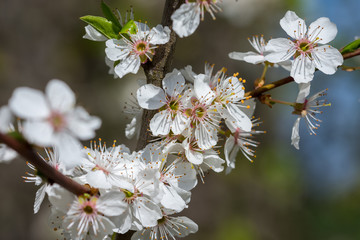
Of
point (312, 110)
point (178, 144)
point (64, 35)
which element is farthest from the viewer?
point (64, 35)

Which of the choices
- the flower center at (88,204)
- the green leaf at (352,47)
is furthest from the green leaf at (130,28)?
the green leaf at (352,47)

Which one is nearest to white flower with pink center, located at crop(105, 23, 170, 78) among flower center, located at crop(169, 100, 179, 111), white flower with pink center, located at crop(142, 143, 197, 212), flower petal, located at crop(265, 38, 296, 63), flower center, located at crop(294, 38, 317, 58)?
flower center, located at crop(169, 100, 179, 111)

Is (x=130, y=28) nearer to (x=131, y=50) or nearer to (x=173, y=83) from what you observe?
(x=131, y=50)

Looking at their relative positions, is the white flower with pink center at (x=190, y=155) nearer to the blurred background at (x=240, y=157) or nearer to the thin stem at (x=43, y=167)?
the thin stem at (x=43, y=167)

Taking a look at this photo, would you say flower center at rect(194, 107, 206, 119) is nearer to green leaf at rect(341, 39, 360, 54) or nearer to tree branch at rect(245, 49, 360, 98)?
tree branch at rect(245, 49, 360, 98)

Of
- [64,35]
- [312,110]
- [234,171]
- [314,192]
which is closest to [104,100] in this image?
[64,35]

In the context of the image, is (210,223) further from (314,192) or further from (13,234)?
(13,234)

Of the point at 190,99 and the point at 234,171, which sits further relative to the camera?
the point at 234,171
